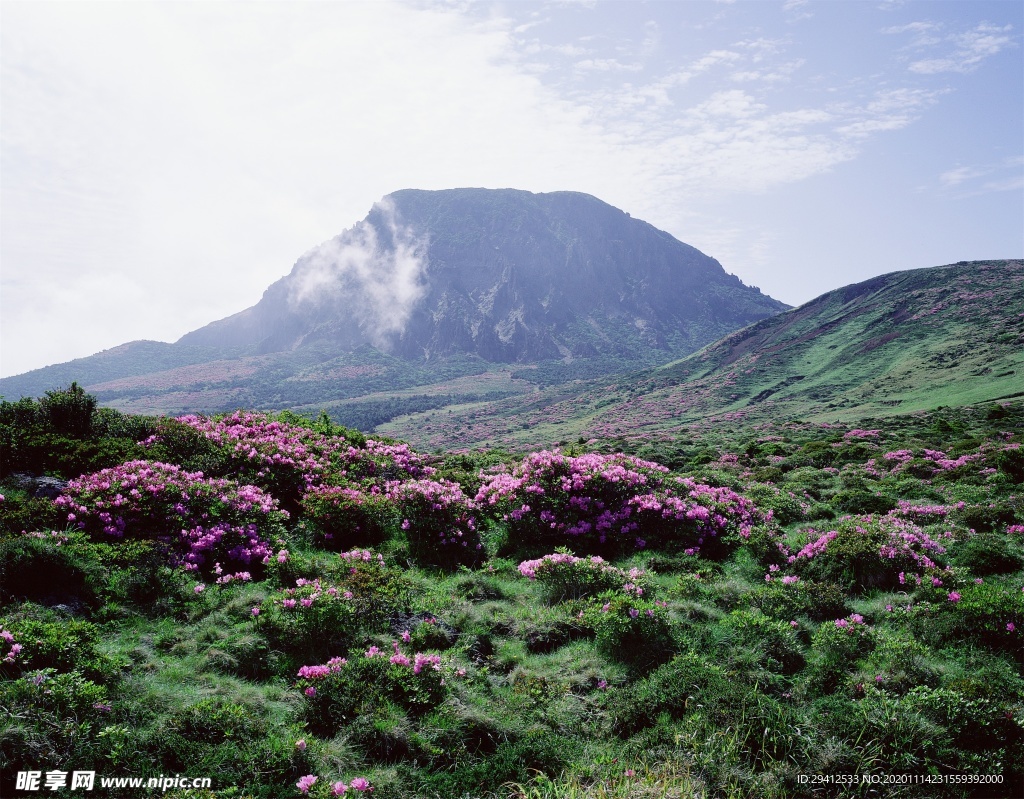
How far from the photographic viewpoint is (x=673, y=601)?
29.6 feet

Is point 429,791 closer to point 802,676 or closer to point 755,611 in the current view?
point 802,676

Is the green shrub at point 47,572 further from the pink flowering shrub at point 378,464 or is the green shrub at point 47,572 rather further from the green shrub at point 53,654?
the pink flowering shrub at point 378,464

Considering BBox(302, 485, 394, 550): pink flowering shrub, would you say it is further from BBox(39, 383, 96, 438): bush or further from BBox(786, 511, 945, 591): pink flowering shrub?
BBox(786, 511, 945, 591): pink flowering shrub

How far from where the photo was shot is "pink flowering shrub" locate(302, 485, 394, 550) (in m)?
10.9

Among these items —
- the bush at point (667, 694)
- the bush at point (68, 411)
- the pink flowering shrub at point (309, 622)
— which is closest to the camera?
the bush at point (667, 694)

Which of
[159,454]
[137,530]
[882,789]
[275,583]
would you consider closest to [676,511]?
[882,789]

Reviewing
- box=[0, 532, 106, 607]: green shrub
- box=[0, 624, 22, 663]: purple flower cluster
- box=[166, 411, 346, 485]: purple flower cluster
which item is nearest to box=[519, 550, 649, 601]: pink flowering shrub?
box=[166, 411, 346, 485]: purple flower cluster

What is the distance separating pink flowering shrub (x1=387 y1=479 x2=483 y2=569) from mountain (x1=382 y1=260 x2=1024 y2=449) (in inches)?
1947

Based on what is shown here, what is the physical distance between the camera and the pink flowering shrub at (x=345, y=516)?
10.9m

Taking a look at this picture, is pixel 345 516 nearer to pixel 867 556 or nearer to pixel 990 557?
pixel 867 556

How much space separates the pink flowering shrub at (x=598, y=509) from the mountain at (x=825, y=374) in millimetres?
46693

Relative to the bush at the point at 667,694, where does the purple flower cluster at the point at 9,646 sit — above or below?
above

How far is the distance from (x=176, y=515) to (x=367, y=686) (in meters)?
5.41

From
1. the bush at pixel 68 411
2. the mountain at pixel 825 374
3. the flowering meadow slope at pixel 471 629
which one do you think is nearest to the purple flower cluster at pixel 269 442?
the flowering meadow slope at pixel 471 629
